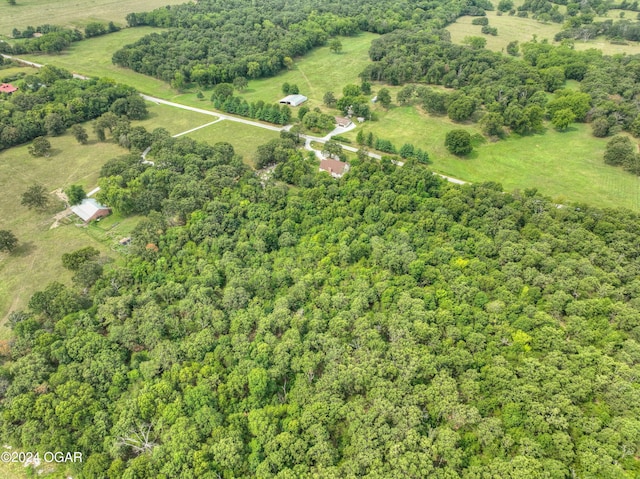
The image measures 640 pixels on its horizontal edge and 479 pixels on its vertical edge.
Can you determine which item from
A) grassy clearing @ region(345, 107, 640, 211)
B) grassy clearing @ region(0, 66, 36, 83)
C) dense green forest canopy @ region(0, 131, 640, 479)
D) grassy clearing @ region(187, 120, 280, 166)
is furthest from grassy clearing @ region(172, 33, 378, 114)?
dense green forest canopy @ region(0, 131, 640, 479)

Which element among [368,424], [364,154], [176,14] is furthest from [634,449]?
[176,14]

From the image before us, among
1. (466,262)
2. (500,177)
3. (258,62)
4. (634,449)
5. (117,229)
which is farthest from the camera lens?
(258,62)

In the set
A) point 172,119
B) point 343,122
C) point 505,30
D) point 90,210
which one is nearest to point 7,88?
point 172,119

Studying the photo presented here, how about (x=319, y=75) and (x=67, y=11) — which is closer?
(x=319, y=75)

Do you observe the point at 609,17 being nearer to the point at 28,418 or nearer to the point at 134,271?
the point at 134,271

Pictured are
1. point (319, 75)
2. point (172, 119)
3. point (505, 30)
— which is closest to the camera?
point (172, 119)

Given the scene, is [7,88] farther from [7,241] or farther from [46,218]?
[7,241]
